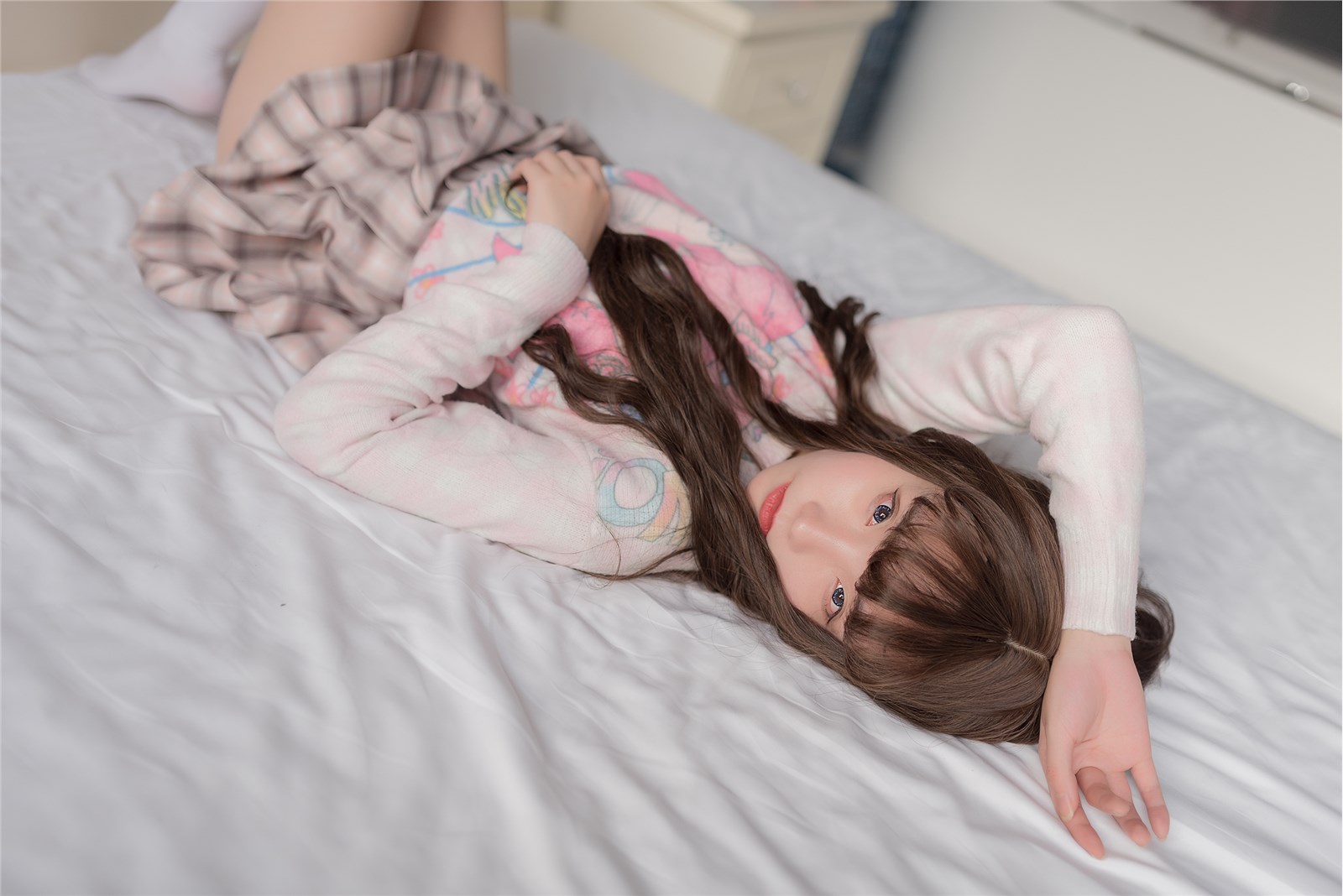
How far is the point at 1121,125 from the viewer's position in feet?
7.54

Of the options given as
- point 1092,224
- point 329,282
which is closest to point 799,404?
point 329,282

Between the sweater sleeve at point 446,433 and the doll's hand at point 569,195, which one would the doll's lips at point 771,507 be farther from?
the doll's hand at point 569,195

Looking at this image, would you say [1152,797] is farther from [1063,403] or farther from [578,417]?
[578,417]

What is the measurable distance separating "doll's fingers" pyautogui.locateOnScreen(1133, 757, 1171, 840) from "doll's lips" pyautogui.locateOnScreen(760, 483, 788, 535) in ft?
1.13

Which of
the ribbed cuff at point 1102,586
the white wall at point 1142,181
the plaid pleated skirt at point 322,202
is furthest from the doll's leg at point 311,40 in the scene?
the white wall at point 1142,181

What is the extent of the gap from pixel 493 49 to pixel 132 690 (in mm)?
1026

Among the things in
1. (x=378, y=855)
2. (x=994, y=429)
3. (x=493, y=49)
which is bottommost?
(x=378, y=855)

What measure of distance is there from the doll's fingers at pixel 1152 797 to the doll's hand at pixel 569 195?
0.66m

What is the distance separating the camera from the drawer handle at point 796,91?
2.28 meters

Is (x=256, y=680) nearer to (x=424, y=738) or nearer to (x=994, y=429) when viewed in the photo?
(x=424, y=738)

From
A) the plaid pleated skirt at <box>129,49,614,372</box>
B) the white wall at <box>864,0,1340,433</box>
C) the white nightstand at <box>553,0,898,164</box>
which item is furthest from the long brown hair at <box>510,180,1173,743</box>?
the white wall at <box>864,0,1340,433</box>

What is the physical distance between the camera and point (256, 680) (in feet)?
1.96

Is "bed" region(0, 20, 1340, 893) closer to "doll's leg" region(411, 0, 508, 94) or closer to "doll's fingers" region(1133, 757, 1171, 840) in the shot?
"doll's fingers" region(1133, 757, 1171, 840)

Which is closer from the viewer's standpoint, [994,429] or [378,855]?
[378,855]
